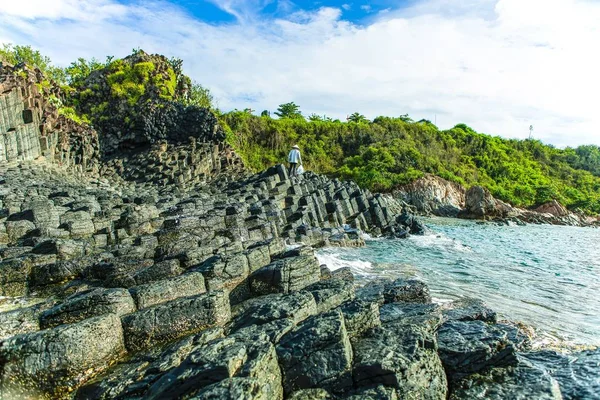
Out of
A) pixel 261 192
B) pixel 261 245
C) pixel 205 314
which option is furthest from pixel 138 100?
pixel 205 314

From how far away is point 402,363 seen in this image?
420 centimetres

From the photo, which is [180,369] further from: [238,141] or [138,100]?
[238,141]

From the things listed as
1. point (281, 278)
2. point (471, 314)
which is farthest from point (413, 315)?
point (281, 278)

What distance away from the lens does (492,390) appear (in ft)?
14.9

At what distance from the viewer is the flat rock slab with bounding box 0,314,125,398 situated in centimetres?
436

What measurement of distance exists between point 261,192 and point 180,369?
17.8 meters

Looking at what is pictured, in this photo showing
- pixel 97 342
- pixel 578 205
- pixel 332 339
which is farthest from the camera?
pixel 578 205

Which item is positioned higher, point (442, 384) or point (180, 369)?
point (180, 369)

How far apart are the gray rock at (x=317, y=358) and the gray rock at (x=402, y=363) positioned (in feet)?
0.55

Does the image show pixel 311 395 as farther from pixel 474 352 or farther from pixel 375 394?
pixel 474 352

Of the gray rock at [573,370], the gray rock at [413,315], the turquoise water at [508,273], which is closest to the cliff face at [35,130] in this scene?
the turquoise water at [508,273]

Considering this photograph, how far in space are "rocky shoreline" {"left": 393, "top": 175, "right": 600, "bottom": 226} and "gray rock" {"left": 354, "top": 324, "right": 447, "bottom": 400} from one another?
33592mm

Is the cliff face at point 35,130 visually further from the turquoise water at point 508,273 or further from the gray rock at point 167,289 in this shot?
the gray rock at point 167,289

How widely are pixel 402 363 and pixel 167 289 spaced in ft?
12.3
